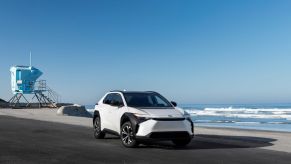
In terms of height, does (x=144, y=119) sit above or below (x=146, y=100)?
below

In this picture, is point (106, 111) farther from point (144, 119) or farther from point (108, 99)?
point (144, 119)

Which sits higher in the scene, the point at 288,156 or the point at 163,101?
the point at 163,101

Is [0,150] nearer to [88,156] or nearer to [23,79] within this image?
[88,156]

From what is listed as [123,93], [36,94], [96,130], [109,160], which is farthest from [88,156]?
[36,94]

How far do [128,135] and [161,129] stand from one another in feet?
3.78

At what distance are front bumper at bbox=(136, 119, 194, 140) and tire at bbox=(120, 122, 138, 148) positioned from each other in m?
0.30

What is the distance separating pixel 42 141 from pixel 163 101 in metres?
4.21

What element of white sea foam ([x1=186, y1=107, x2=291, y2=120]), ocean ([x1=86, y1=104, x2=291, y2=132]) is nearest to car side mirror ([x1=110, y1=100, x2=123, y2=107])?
ocean ([x1=86, y1=104, x2=291, y2=132])

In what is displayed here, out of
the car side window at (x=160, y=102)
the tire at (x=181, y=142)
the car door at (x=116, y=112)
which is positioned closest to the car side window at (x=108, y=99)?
the car door at (x=116, y=112)

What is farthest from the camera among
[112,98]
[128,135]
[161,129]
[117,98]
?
[112,98]

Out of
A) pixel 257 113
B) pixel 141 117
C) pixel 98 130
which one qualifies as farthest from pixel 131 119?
pixel 257 113

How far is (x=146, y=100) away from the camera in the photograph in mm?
12883

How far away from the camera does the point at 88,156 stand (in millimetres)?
10211

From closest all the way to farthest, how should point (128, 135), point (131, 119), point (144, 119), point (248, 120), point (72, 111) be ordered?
point (144, 119) < point (131, 119) < point (128, 135) < point (72, 111) < point (248, 120)
